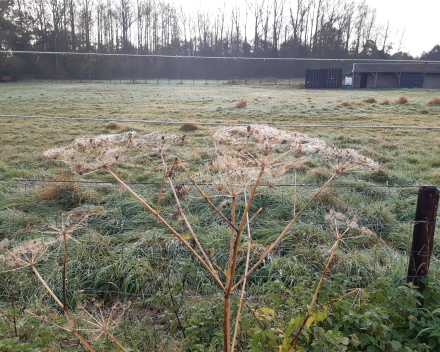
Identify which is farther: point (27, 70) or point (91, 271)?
point (27, 70)

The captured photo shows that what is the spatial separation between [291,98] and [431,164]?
14.4 feet

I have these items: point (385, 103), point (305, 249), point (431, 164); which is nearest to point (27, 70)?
point (305, 249)

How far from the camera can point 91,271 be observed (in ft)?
8.91

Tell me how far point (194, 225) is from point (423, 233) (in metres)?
1.93

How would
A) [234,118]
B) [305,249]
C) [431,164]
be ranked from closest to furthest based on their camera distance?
[305,249] → [431,164] → [234,118]

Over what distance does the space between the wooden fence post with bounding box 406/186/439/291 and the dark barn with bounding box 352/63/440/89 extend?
26.6ft

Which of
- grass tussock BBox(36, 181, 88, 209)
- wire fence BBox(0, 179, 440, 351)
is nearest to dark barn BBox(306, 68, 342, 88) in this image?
wire fence BBox(0, 179, 440, 351)

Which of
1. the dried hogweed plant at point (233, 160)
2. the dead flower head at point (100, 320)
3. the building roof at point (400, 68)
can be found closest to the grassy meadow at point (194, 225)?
the dead flower head at point (100, 320)

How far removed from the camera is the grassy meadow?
6.12ft

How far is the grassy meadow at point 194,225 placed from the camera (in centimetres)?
187

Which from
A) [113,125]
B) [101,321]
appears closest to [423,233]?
[101,321]

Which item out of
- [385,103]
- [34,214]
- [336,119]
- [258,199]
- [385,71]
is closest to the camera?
[34,214]

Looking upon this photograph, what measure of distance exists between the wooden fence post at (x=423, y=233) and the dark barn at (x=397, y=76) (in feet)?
26.6

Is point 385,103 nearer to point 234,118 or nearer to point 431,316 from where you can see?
point 234,118
